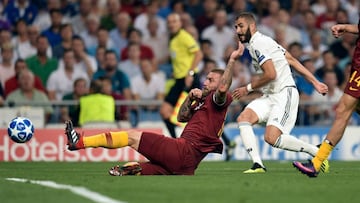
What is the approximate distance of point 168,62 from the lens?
2362cm

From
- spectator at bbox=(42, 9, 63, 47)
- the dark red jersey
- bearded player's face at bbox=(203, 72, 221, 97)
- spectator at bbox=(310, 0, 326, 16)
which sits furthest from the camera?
spectator at bbox=(310, 0, 326, 16)

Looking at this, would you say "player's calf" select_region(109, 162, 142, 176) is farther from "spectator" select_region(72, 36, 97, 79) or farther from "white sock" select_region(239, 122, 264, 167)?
"spectator" select_region(72, 36, 97, 79)

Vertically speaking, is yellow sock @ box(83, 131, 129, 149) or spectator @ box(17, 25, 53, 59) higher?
spectator @ box(17, 25, 53, 59)

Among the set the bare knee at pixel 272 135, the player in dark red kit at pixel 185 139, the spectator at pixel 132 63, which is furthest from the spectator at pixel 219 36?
the player in dark red kit at pixel 185 139

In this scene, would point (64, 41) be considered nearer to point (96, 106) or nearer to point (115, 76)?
point (115, 76)

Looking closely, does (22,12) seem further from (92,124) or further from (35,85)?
(92,124)

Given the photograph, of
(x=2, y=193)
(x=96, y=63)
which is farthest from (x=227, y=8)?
(x=2, y=193)

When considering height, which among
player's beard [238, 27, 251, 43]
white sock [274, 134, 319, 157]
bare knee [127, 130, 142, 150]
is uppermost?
player's beard [238, 27, 251, 43]

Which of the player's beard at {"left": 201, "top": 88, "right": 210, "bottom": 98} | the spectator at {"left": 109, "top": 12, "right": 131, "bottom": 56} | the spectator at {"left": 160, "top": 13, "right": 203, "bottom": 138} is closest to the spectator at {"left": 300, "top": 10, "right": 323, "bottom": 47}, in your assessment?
the spectator at {"left": 109, "top": 12, "right": 131, "bottom": 56}

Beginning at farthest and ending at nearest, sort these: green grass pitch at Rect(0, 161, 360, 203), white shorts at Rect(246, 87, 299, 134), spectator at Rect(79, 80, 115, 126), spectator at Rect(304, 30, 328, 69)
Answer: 1. spectator at Rect(304, 30, 328, 69)
2. spectator at Rect(79, 80, 115, 126)
3. white shorts at Rect(246, 87, 299, 134)
4. green grass pitch at Rect(0, 161, 360, 203)

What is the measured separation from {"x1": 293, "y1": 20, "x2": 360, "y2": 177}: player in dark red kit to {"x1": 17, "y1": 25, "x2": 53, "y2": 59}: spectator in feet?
35.6

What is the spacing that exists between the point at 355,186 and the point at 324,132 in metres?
9.65

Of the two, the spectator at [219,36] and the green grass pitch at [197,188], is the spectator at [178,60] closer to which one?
the spectator at [219,36]

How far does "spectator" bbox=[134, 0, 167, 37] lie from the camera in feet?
77.3
